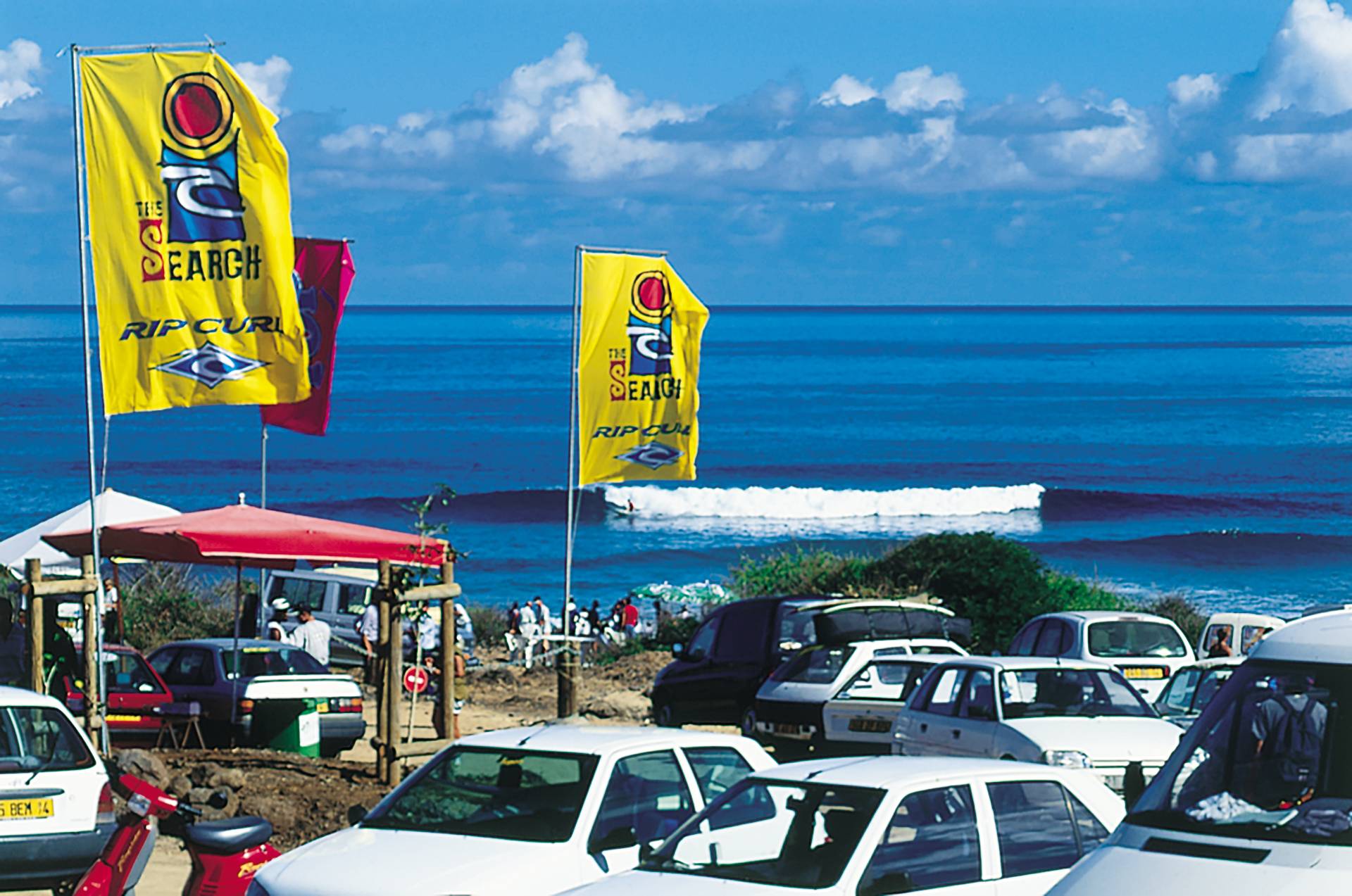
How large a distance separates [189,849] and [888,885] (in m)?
3.90

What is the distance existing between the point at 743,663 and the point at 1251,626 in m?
7.04

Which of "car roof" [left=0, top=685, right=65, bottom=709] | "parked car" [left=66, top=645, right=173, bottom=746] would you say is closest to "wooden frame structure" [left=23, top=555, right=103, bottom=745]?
"parked car" [left=66, top=645, right=173, bottom=746]

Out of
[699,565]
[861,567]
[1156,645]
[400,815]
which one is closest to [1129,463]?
[699,565]

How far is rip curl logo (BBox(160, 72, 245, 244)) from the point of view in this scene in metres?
13.9

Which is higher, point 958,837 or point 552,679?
point 958,837

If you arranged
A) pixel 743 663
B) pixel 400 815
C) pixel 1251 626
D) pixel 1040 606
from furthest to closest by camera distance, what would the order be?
pixel 1040 606, pixel 1251 626, pixel 743 663, pixel 400 815

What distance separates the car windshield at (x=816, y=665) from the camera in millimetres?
17578

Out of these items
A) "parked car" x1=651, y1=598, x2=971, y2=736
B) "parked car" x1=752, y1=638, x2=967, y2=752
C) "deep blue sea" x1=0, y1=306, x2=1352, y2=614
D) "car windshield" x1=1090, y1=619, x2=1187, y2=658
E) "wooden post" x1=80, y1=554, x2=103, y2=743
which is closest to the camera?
"wooden post" x1=80, y1=554, x2=103, y2=743

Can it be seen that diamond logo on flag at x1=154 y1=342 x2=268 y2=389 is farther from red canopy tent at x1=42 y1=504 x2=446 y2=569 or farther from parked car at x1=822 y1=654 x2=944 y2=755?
parked car at x1=822 y1=654 x2=944 y2=755

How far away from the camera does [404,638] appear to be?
86.7ft

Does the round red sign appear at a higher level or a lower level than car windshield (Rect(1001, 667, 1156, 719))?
lower

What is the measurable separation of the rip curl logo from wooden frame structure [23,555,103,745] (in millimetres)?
2949

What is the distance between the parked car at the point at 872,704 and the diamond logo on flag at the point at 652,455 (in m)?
3.94

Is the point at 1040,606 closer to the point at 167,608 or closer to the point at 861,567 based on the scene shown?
the point at 861,567
